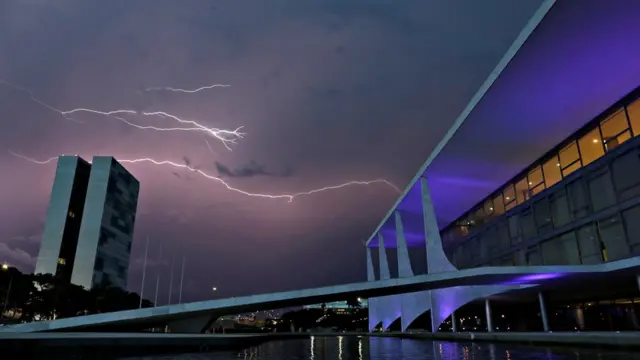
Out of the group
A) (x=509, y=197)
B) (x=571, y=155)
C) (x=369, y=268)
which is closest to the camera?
(x=571, y=155)

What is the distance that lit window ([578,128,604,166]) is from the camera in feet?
79.8

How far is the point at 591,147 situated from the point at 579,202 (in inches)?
129

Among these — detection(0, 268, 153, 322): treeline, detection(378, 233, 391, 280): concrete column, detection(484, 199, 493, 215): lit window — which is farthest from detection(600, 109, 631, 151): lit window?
detection(0, 268, 153, 322): treeline

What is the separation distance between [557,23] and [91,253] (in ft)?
384

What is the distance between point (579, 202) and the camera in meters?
25.5

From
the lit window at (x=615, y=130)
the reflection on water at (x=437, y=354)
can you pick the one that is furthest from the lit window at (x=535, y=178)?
the reflection on water at (x=437, y=354)

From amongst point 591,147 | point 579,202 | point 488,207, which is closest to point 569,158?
point 591,147

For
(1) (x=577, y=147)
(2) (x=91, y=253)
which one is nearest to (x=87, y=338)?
(1) (x=577, y=147)

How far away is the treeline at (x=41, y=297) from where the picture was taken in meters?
59.1

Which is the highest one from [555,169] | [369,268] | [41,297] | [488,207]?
[488,207]

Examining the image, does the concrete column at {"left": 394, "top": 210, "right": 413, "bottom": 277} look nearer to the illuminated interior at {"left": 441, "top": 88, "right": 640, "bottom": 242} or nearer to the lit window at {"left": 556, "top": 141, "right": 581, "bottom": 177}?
the illuminated interior at {"left": 441, "top": 88, "right": 640, "bottom": 242}

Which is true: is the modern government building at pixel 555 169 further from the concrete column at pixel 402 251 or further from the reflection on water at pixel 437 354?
the reflection on water at pixel 437 354

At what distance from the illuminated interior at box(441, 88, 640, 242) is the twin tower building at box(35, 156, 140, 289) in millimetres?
103954

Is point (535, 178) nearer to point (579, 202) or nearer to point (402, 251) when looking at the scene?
point (579, 202)
